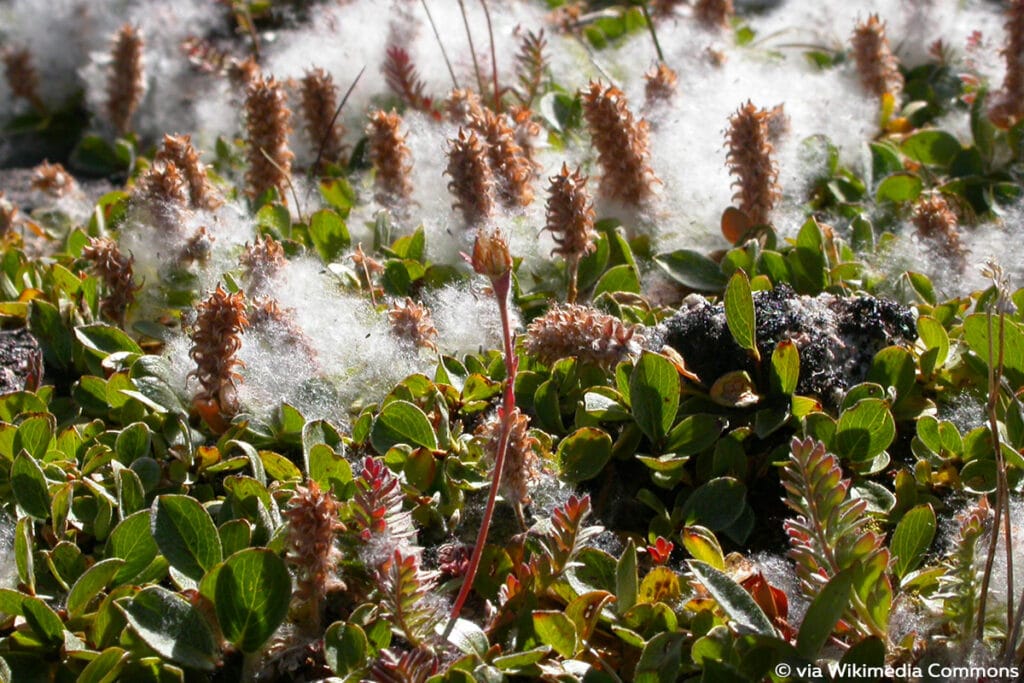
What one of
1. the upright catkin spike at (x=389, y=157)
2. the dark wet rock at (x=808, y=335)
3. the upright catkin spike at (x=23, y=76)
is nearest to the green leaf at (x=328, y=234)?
the upright catkin spike at (x=389, y=157)

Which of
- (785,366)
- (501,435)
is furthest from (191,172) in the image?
(785,366)

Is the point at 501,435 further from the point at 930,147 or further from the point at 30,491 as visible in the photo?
the point at 930,147

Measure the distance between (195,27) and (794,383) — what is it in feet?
12.3

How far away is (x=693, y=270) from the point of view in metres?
2.82

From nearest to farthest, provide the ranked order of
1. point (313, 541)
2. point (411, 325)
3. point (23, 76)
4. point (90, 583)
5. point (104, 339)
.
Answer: point (313, 541) → point (90, 583) → point (411, 325) → point (104, 339) → point (23, 76)

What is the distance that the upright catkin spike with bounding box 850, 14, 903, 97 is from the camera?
3.64 m

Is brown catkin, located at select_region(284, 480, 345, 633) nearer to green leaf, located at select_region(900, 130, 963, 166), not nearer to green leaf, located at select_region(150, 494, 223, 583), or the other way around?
green leaf, located at select_region(150, 494, 223, 583)

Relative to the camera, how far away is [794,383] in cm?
230

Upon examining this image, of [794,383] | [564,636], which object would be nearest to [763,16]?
[794,383]

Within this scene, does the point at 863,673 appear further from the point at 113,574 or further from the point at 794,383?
the point at 113,574

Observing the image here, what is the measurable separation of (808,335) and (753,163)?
665 millimetres

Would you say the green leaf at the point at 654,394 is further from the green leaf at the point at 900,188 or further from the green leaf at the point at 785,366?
the green leaf at the point at 900,188

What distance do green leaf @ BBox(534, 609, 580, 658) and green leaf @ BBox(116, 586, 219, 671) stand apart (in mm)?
570

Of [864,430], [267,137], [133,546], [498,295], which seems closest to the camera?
[498,295]
